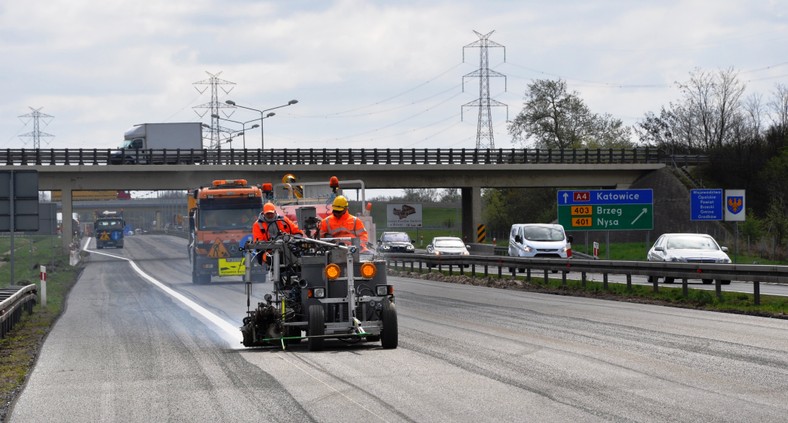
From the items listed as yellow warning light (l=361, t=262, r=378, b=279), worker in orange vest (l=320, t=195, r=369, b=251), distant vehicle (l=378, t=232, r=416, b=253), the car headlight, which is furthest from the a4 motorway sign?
yellow warning light (l=361, t=262, r=378, b=279)

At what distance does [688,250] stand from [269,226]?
21659 millimetres

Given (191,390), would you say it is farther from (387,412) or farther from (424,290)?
(424,290)

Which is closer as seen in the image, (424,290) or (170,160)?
(424,290)

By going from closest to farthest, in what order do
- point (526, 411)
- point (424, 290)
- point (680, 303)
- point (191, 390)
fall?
point (526, 411) → point (191, 390) → point (680, 303) → point (424, 290)

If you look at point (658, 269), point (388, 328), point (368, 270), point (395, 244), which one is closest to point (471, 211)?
point (395, 244)

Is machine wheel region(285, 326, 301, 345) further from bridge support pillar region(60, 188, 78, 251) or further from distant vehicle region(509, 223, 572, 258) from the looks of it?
bridge support pillar region(60, 188, 78, 251)

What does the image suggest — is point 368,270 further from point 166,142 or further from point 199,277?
point 166,142

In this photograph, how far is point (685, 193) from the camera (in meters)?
72.1

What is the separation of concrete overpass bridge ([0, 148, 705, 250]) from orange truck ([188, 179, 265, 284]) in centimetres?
3000

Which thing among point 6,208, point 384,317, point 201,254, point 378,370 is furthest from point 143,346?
point 201,254

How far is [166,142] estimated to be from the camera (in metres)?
71.2

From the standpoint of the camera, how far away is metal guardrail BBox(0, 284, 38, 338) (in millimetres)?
18297

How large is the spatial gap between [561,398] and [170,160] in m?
62.1

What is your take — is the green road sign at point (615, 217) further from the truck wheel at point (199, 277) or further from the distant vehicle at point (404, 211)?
the distant vehicle at point (404, 211)
